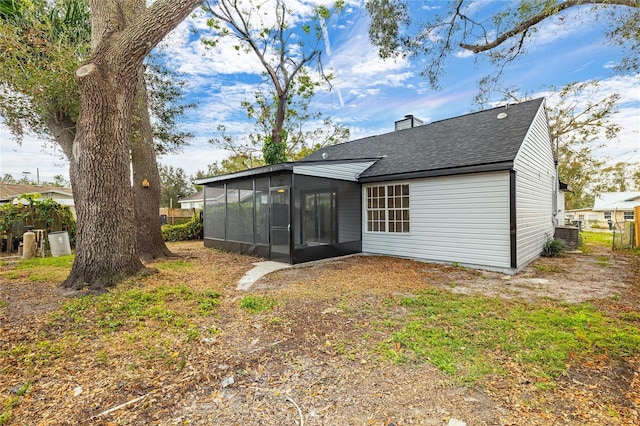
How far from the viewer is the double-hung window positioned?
8.24m

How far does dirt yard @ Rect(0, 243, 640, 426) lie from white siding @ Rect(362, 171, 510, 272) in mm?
2540

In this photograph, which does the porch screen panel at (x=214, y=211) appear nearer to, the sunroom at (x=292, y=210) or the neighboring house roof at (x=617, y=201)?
the sunroom at (x=292, y=210)

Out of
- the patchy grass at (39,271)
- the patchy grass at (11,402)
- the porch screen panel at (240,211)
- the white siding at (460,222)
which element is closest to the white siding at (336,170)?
the white siding at (460,222)

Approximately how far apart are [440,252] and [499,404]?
18.6 ft

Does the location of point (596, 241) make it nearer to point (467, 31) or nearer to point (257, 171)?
point (467, 31)

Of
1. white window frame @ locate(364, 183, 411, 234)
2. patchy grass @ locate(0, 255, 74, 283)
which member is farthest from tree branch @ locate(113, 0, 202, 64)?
white window frame @ locate(364, 183, 411, 234)

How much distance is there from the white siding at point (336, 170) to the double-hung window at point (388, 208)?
0.69 metres

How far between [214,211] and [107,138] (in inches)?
226

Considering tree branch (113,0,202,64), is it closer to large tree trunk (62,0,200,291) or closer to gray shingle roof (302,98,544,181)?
large tree trunk (62,0,200,291)

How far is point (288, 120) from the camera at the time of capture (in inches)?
736

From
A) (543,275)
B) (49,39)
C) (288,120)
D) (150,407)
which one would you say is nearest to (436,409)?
(150,407)

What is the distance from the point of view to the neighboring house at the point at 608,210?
24.2 meters

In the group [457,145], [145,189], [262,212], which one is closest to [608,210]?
[457,145]

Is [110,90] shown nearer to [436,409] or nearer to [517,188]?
[436,409]
